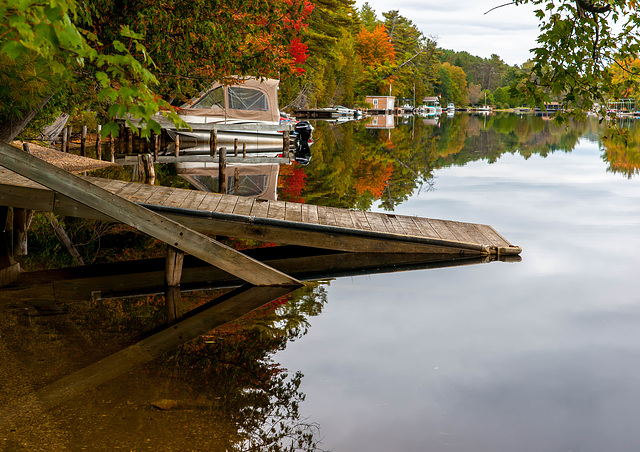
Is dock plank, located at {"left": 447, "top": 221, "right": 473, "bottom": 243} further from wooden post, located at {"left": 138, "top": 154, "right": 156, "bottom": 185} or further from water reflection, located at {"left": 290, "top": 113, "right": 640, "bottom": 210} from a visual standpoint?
wooden post, located at {"left": 138, "top": 154, "right": 156, "bottom": 185}

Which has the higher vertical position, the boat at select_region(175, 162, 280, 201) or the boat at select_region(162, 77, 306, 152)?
the boat at select_region(162, 77, 306, 152)

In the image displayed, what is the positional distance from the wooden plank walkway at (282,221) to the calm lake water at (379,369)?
1.61 feet

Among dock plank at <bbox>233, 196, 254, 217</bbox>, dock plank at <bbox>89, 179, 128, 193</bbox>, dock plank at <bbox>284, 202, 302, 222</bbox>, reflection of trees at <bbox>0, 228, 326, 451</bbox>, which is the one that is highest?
dock plank at <bbox>89, 179, 128, 193</bbox>

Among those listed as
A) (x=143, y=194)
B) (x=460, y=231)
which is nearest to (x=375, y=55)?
(x=460, y=231)

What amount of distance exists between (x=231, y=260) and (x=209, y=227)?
1185mm

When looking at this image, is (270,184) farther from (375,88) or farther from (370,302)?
(375,88)

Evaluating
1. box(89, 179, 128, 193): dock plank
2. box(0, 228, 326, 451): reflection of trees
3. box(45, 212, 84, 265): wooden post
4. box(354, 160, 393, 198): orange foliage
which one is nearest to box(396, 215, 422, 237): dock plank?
box(0, 228, 326, 451): reflection of trees

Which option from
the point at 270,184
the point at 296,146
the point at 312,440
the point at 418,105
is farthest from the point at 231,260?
the point at 418,105

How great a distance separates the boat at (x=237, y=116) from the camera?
1002 inches

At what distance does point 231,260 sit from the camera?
788cm

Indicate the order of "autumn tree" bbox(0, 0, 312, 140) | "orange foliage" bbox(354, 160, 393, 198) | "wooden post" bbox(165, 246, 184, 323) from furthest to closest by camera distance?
"orange foliage" bbox(354, 160, 393, 198)
"autumn tree" bbox(0, 0, 312, 140)
"wooden post" bbox(165, 246, 184, 323)

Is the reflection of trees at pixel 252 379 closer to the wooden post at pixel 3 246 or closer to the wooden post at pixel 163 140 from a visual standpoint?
the wooden post at pixel 3 246

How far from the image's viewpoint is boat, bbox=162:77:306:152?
25.5m

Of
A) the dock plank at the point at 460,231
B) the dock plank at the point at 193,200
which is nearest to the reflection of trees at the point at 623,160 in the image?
the dock plank at the point at 460,231
